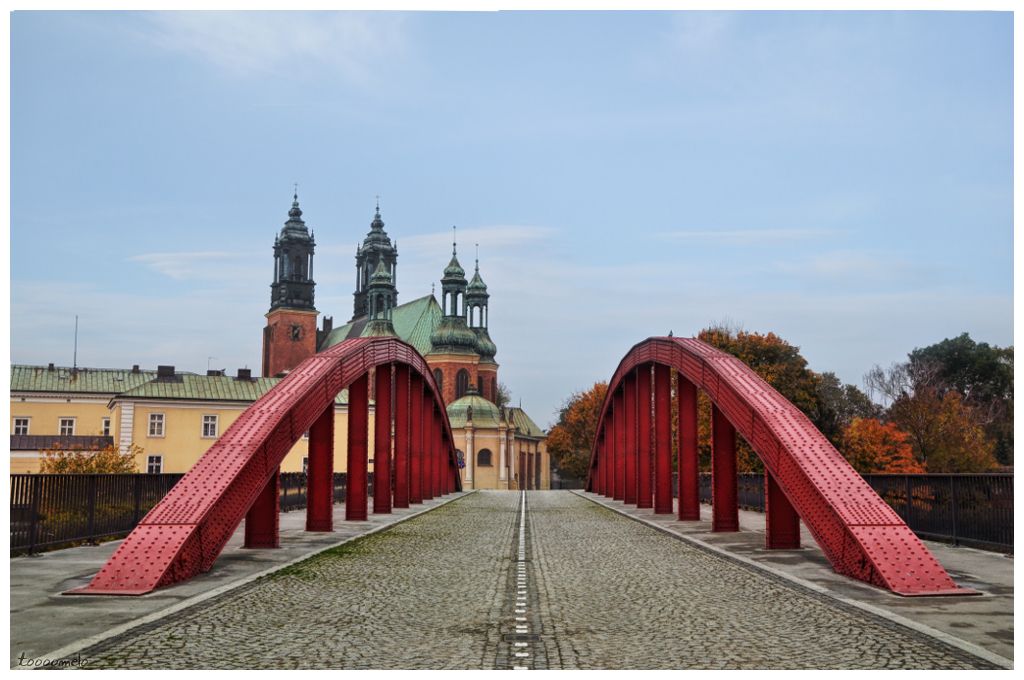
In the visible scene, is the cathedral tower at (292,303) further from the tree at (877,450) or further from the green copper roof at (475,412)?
the tree at (877,450)

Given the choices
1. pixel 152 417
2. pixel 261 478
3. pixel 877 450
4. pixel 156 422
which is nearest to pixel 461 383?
pixel 156 422

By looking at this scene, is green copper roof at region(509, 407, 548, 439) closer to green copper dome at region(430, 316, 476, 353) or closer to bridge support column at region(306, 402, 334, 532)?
green copper dome at region(430, 316, 476, 353)

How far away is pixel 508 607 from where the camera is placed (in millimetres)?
9047

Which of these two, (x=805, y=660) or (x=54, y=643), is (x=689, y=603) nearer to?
(x=805, y=660)

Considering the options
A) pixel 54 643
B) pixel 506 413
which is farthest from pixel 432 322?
pixel 54 643

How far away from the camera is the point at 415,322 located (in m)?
102

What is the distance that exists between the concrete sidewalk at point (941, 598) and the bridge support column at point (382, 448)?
9.94m

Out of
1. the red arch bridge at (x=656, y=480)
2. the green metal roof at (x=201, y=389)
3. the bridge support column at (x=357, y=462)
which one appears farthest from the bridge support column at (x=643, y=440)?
the green metal roof at (x=201, y=389)

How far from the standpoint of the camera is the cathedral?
85688 mm

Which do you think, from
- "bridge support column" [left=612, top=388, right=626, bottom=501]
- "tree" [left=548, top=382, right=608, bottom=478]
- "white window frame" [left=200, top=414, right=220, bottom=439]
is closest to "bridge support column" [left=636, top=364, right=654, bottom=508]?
"bridge support column" [left=612, top=388, right=626, bottom=501]

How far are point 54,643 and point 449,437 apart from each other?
1398 inches

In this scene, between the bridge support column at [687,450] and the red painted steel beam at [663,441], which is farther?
the red painted steel beam at [663,441]

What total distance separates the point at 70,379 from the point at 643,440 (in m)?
50.4

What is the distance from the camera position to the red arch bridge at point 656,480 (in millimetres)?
10594
